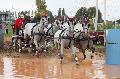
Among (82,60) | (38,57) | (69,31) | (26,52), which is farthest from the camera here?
(26,52)

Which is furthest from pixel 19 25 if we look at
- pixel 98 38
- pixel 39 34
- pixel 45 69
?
pixel 98 38

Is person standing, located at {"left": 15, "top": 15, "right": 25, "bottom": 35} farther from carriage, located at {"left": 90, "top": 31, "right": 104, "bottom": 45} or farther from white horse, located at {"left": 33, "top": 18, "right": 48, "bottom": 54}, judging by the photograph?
carriage, located at {"left": 90, "top": 31, "right": 104, "bottom": 45}

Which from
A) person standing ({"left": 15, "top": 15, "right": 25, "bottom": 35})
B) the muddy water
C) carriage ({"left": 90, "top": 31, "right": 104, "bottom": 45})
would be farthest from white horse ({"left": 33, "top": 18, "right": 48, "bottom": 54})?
carriage ({"left": 90, "top": 31, "right": 104, "bottom": 45})

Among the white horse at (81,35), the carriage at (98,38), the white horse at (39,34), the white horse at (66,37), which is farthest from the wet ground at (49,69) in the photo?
the carriage at (98,38)

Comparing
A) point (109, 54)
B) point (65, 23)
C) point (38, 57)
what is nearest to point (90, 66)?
point (109, 54)

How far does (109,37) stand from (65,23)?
9.53 ft

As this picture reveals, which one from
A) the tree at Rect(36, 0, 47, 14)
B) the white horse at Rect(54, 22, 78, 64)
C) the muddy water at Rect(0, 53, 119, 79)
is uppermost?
the tree at Rect(36, 0, 47, 14)

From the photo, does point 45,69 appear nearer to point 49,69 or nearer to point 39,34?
point 49,69

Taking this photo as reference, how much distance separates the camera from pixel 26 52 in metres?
27.9

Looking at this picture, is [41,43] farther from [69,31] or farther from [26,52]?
[69,31]

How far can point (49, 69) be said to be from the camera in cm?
1956

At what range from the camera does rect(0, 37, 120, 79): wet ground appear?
17.2 m

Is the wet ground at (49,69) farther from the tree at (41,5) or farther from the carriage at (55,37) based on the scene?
the tree at (41,5)

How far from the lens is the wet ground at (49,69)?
17.2 m
